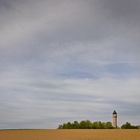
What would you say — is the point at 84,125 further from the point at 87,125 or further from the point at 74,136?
the point at 74,136

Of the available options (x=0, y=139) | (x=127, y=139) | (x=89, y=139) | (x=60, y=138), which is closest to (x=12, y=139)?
(x=0, y=139)

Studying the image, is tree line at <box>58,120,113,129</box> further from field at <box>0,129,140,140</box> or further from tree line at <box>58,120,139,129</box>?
field at <box>0,129,140,140</box>

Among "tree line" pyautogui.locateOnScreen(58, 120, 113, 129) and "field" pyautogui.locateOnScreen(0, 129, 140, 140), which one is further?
"tree line" pyautogui.locateOnScreen(58, 120, 113, 129)

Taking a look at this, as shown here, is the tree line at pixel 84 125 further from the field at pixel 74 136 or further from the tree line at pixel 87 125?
the field at pixel 74 136

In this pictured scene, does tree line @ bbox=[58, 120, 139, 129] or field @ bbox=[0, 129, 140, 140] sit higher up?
tree line @ bbox=[58, 120, 139, 129]

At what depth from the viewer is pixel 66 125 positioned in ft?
291

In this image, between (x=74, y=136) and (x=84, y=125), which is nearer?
(x=74, y=136)

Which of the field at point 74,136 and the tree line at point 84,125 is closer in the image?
the field at point 74,136

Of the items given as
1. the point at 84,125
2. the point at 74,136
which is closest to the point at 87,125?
the point at 84,125

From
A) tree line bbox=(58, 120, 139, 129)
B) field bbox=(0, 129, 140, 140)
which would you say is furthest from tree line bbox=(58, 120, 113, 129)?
field bbox=(0, 129, 140, 140)

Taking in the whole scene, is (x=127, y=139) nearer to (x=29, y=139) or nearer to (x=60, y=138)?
(x=60, y=138)

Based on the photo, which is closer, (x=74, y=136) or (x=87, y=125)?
(x=74, y=136)

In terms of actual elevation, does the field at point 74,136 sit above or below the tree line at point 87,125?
below

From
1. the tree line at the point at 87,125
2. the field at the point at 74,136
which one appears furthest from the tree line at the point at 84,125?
the field at the point at 74,136
